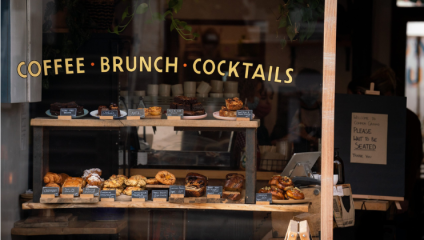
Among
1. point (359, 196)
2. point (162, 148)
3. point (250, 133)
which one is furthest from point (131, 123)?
point (359, 196)

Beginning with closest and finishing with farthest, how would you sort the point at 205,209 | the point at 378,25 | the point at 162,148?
1. the point at 205,209
2. the point at 162,148
3. the point at 378,25

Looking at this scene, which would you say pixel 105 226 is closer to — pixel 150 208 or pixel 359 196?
pixel 150 208

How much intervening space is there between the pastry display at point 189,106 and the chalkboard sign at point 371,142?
1179mm

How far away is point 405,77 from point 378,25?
0.66 meters

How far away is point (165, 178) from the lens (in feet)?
10.6

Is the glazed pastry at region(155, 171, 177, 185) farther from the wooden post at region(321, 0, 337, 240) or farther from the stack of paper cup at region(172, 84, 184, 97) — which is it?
the wooden post at region(321, 0, 337, 240)

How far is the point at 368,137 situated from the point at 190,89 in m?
1.46

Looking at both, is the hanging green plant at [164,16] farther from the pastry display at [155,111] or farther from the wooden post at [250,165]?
the wooden post at [250,165]

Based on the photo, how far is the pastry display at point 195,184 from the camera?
10.0ft

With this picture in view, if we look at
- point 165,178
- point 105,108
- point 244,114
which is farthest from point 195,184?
point 105,108

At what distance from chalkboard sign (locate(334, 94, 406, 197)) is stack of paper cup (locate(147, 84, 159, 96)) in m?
1.46

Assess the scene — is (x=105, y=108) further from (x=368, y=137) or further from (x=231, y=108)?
(x=368, y=137)

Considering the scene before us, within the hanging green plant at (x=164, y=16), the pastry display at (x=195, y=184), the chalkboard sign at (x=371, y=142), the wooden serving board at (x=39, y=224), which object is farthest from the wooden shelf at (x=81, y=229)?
the chalkboard sign at (x=371, y=142)

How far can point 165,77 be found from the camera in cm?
355
